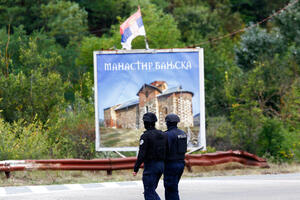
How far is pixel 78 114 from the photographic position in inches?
903

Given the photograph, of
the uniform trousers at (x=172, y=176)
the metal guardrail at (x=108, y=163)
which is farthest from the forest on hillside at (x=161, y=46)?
the uniform trousers at (x=172, y=176)

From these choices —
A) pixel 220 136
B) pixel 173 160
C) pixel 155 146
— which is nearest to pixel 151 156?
pixel 155 146

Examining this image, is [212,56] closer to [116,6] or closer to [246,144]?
[116,6]

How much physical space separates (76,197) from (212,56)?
48.5m

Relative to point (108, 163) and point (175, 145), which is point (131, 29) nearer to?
point (108, 163)

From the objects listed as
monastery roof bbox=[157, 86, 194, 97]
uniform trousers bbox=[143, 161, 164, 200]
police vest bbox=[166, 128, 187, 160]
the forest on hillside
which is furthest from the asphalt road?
the forest on hillside

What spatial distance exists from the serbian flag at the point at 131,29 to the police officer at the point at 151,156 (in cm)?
989

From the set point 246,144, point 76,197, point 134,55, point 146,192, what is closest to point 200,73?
point 134,55

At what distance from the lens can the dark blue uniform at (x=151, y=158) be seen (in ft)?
34.1

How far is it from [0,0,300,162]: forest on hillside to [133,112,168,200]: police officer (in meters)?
8.09

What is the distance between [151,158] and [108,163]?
22.4ft

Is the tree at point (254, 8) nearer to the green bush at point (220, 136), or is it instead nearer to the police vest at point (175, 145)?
the green bush at point (220, 136)

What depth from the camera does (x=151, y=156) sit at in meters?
10.4

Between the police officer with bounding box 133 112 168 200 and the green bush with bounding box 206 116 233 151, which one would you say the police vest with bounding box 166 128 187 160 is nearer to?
the police officer with bounding box 133 112 168 200
